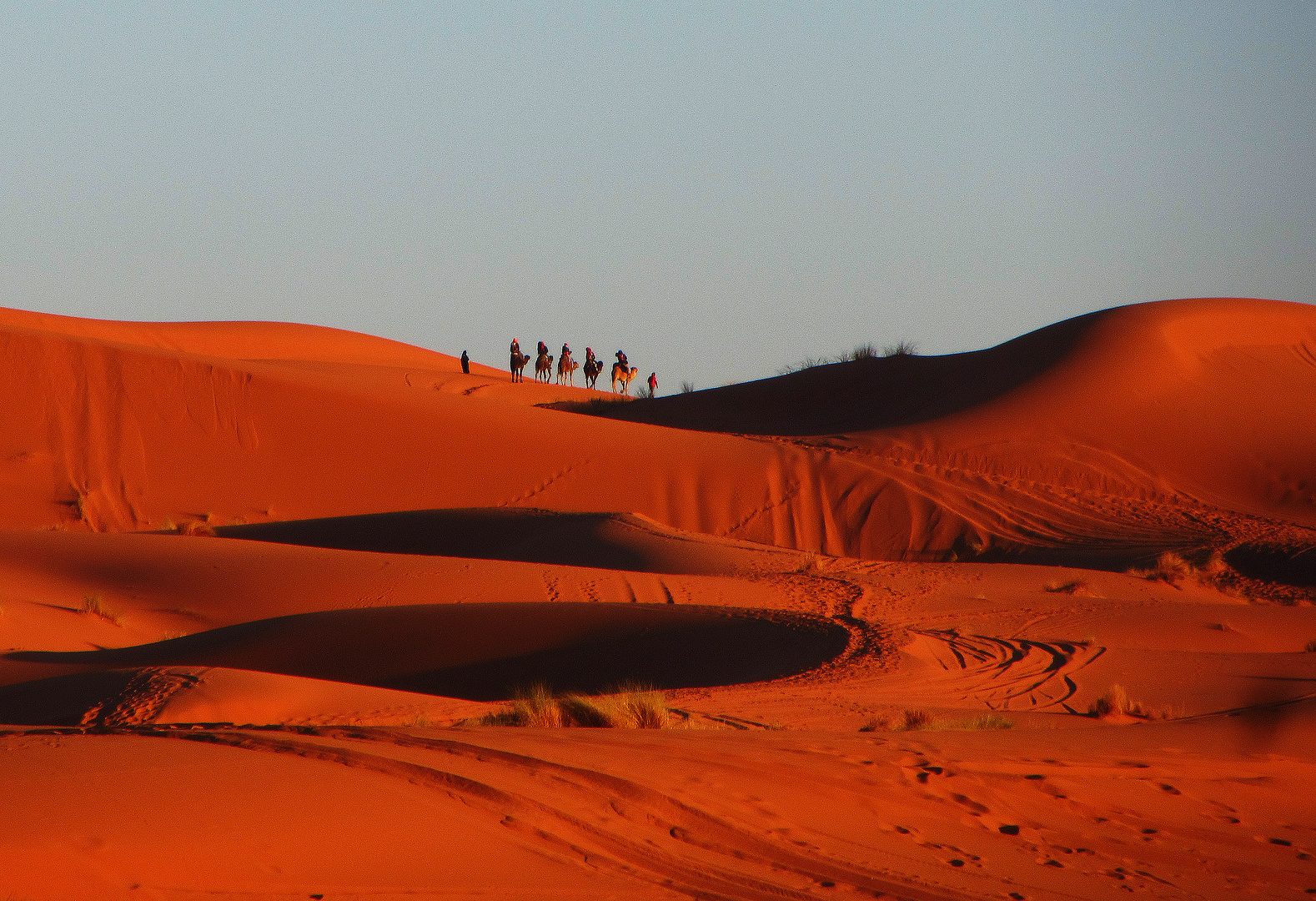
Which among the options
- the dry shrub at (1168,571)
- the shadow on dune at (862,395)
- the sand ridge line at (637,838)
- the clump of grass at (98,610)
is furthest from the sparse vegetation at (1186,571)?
the sand ridge line at (637,838)

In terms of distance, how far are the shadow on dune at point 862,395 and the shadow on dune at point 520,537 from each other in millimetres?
15083

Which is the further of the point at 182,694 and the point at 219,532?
the point at 219,532

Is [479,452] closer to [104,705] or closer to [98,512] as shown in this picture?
[98,512]

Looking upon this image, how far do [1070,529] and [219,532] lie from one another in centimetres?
1791

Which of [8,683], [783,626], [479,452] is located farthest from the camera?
[479,452]

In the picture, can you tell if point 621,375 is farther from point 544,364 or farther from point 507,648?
point 507,648

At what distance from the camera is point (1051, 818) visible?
6363 mm

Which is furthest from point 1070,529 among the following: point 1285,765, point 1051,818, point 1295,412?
point 1051,818

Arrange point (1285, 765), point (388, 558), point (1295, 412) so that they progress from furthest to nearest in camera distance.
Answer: point (1295, 412), point (388, 558), point (1285, 765)

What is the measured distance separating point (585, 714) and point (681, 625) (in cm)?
578

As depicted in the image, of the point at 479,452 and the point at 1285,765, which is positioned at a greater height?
the point at 479,452

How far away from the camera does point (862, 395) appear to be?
43.3 metres

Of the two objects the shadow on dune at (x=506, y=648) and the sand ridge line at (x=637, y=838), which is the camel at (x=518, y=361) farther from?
the sand ridge line at (x=637, y=838)

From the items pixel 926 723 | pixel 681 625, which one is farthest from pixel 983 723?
pixel 681 625
